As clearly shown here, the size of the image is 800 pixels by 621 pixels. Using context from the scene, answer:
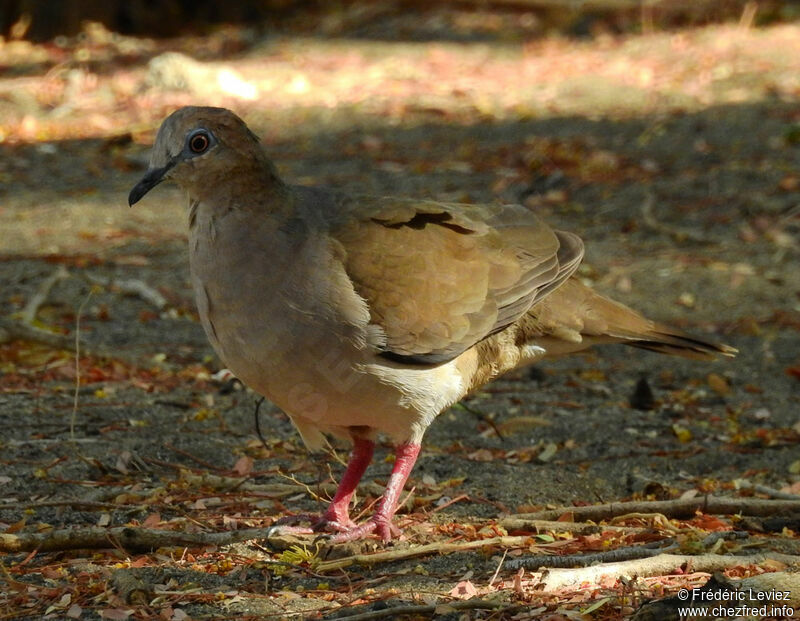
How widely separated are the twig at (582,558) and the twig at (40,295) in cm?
355

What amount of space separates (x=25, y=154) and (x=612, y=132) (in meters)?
5.23

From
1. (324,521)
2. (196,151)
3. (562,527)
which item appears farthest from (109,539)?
(562,527)

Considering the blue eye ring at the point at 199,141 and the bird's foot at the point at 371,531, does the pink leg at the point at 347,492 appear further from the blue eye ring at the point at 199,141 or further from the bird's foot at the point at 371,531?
the blue eye ring at the point at 199,141

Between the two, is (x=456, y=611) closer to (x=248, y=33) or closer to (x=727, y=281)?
(x=727, y=281)

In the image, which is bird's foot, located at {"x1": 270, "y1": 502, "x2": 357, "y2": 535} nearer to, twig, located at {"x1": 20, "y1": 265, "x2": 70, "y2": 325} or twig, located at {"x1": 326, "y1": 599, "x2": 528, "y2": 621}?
twig, located at {"x1": 326, "y1": 599, "x2": 528, "y2": 621}

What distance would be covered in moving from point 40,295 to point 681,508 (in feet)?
13.3

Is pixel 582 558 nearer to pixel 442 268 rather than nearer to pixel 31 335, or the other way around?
pixel 442 268

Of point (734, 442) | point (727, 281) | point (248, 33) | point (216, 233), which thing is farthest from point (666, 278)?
point (248, 33)

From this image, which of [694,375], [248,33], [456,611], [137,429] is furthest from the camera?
[248,33]

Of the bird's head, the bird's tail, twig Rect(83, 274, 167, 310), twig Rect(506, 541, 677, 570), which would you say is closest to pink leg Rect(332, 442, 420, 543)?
twig Rect(506, 541, 677, 570)

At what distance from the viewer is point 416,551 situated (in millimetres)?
3830

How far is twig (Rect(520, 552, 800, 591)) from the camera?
11.5 ft

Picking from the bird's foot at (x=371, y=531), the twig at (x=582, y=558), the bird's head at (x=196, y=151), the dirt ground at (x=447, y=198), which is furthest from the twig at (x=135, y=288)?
the twig at (x=582, y=558)

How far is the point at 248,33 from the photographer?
15.5 m
